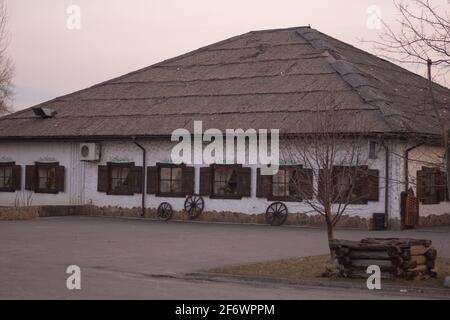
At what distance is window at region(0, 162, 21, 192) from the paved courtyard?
505cm

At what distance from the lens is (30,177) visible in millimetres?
32719

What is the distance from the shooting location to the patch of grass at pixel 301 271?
13125mm

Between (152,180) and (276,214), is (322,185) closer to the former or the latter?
(276,214)

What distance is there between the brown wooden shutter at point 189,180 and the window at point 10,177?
834cm

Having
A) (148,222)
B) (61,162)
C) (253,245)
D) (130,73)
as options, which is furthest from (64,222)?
(130,73)

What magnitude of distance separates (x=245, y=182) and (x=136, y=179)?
190 inches

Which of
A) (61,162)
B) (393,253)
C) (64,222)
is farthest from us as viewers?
(61,162)

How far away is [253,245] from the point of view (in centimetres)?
1962

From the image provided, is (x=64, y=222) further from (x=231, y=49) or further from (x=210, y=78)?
(x=231, y=49)

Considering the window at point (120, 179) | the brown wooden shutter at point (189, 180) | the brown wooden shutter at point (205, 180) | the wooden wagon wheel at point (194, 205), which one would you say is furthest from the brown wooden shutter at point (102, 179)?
the brown wooden shutter at point (205, 180)

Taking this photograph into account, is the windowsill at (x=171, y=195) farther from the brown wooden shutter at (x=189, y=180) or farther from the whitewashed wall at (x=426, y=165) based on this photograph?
the whitewashed wall at (x=426, y=165)

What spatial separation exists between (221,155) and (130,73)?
11.0m

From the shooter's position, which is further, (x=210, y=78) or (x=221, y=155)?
(x=210, y=78)
